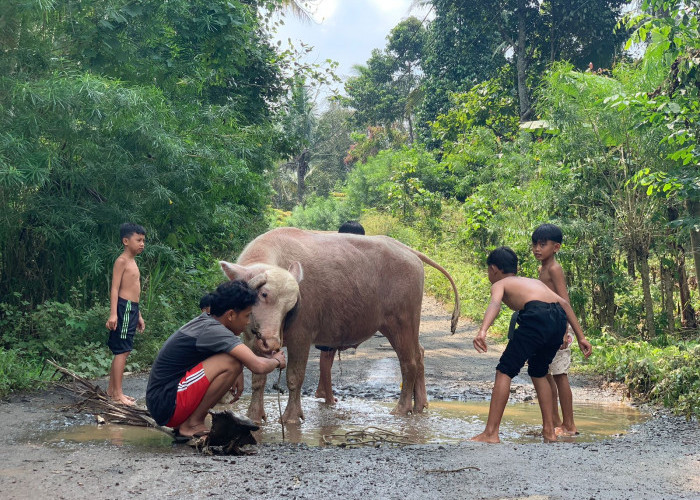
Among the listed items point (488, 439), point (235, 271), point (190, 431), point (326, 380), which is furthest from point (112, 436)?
point (488, 439)

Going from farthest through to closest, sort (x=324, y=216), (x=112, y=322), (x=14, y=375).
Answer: (x=324, y=216), (x=14, y=375), (x=112, y=322)

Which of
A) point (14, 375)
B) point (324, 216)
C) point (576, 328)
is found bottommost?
point (14, 375)

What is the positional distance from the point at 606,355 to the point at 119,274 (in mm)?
6378

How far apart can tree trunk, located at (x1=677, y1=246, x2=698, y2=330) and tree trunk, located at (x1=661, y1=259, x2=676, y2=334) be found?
152 mm

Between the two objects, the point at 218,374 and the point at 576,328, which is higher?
the point at 576,328

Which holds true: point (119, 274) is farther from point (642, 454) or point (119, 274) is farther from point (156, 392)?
point (642, 454)

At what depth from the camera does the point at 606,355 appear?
944 centimetres

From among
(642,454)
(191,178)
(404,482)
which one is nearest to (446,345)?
(191,178)

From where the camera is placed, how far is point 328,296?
6.64 m

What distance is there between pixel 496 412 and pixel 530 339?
2.14 feet

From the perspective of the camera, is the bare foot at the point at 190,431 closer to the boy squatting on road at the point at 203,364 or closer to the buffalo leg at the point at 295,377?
the boy squatting on road at the point at 203,364

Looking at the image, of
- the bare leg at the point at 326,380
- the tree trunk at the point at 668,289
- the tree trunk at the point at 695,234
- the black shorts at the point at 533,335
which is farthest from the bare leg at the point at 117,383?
the tree trunk at the point at 668,289

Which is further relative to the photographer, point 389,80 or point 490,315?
point 389,80

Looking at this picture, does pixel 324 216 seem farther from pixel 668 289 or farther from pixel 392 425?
pixel 392 425
